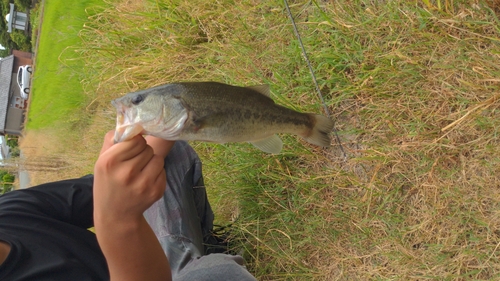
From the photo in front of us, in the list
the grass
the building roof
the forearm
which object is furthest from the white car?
the forearm

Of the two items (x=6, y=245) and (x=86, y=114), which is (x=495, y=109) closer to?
(x=6, y=245)

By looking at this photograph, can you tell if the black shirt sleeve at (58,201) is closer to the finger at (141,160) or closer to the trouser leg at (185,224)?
the trouser leg at (185,224)

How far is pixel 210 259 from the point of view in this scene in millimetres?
2182

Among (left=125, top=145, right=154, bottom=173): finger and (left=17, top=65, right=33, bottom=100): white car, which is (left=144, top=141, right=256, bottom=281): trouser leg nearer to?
(left=125, top=145, right=154, bottom=173): finger

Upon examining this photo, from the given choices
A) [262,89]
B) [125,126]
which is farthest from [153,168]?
[262,89]

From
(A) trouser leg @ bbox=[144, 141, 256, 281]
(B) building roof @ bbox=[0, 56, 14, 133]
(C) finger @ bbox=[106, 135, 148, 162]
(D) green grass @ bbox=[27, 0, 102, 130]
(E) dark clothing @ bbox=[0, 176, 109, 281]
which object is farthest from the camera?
(B) building roof @ bbox=[0, 56, 14, 133]

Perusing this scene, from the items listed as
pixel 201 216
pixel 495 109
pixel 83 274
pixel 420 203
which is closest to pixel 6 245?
pixel 83 274

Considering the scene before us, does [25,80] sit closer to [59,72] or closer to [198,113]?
[59,72]

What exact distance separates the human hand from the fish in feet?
0.30

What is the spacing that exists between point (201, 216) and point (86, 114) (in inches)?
179

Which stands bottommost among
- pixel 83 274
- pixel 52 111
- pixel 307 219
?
pixel 52 111

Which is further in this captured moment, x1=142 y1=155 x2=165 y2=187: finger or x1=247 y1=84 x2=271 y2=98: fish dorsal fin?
x1=247 y1=84 x2=271 y2=98: fish dorsal fin

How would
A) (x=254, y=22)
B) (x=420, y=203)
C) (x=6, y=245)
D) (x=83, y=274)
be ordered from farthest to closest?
(x=254, y=22), (x=420, y=203), (x=83, y=274), (x=6, y=245)

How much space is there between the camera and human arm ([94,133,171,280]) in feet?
4.13
